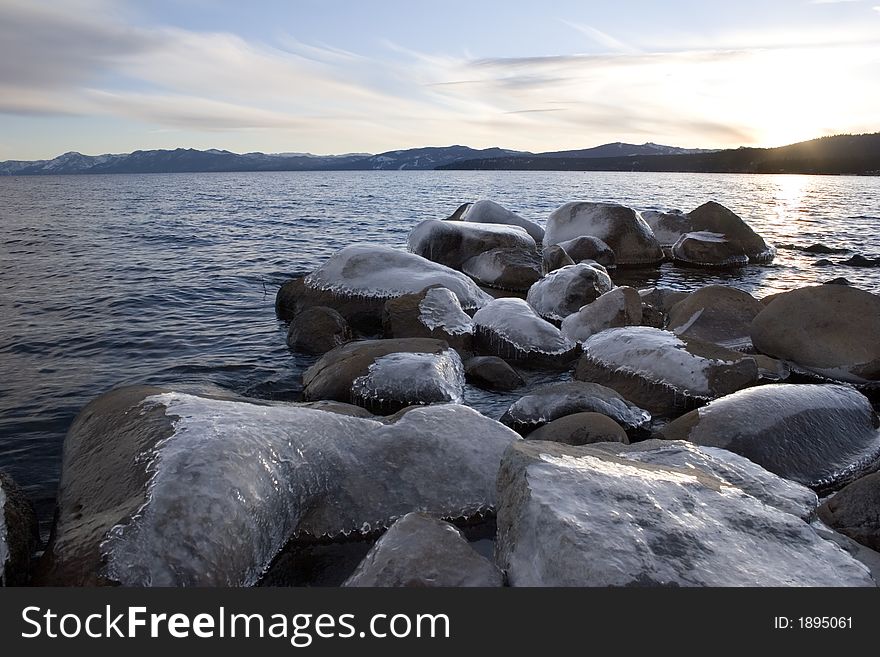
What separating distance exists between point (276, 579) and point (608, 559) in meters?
2.38

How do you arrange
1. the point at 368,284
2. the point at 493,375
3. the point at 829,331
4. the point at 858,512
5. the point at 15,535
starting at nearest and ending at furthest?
the point at 15,535, the point at 858,512, the point at 493,375, the point at 829,331, the point at 368,284

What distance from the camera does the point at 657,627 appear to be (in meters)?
2.80

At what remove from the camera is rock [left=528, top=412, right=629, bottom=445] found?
5594mm

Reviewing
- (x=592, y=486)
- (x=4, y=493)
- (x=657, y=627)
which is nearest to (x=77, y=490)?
(x=4, y=493)

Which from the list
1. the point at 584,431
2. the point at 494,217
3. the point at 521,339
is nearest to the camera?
the point at 584,431

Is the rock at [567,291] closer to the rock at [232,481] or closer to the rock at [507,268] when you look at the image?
the rock at [507,268]

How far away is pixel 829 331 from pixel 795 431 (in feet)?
12.1

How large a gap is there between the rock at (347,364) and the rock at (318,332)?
63.8 inches

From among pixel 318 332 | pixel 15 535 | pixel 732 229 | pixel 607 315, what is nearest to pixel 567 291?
pixel 607 315

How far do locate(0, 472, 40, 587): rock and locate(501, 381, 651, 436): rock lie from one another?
4.51 meters

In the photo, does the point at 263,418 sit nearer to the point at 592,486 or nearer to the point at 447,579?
the point at 447,579

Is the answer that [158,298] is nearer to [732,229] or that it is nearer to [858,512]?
[858,512]

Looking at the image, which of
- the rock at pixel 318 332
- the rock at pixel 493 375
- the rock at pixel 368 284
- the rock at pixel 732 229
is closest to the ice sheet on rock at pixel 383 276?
the rock at pixel 368 284

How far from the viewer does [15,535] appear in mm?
3928
